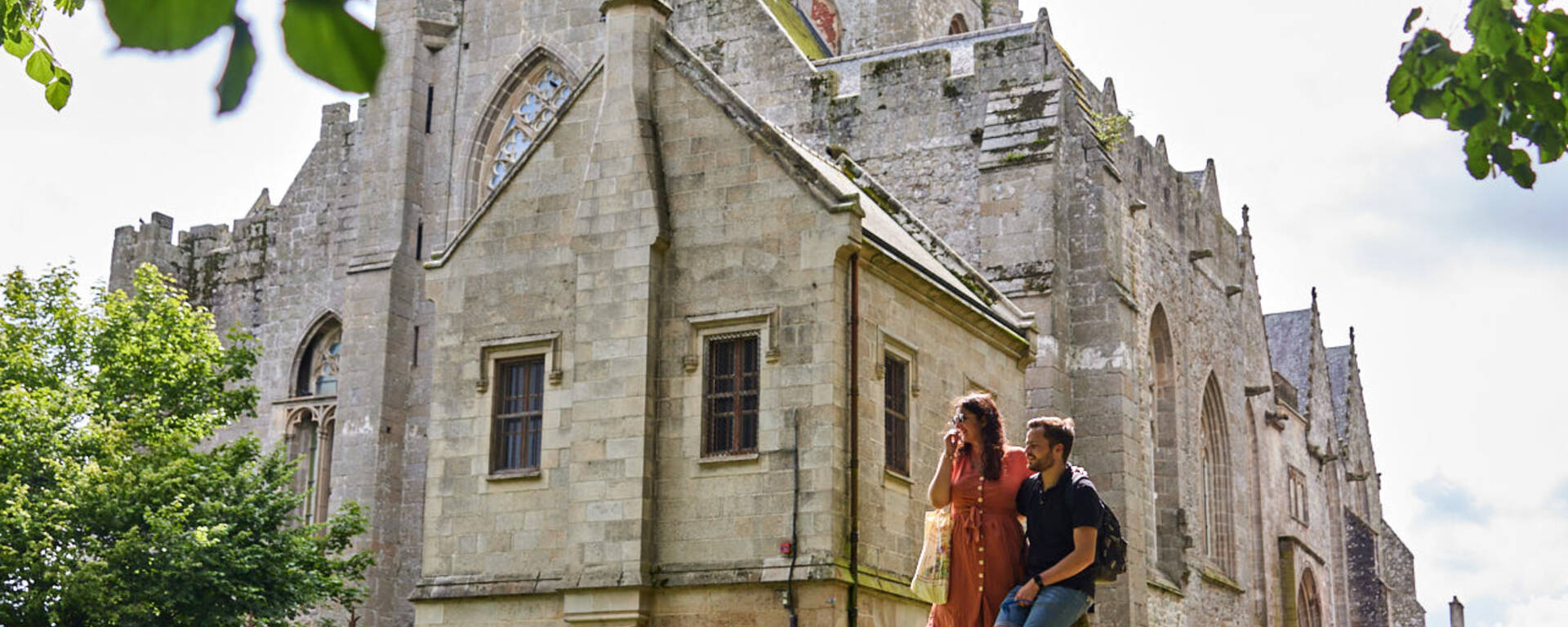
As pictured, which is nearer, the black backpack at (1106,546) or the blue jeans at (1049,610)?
the blue jeans at (1049,610)

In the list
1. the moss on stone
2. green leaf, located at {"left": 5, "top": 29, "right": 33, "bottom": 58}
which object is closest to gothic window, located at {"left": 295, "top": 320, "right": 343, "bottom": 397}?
the moss on stone

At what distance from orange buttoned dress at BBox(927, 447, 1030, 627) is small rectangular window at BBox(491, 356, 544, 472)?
29.6 feet

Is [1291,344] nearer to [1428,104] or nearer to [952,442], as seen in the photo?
[952,442]

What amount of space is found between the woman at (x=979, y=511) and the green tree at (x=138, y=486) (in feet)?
47.1

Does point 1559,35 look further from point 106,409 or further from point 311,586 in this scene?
point 106,409

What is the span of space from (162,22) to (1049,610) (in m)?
6.14

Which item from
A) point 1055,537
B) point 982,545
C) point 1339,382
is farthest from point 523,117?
point 1339,382

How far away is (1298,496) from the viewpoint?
39125mm

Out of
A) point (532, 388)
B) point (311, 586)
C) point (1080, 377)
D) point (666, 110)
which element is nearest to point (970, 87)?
point (1080, 377)

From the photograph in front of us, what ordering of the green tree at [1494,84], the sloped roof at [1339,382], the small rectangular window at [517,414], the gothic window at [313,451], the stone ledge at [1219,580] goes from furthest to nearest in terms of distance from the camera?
1. the sloped roof at [1339,382]
2. the stone ledge at [1219,580]
3. the gothic window at [313,451]
4. the small rectangular window at [517,414]
5. the green tree at [1494,84]

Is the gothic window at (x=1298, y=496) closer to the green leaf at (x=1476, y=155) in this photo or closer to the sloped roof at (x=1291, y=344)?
the sloped roof at (x=1291, y=344)

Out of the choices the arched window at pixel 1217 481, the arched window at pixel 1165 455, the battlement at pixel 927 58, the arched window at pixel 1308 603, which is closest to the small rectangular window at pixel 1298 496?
the arched window at pixel 1308 603

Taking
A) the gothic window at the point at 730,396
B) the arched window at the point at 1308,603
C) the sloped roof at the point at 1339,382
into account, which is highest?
the sloped roof at the point at 1339,382

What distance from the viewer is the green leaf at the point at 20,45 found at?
822cm
